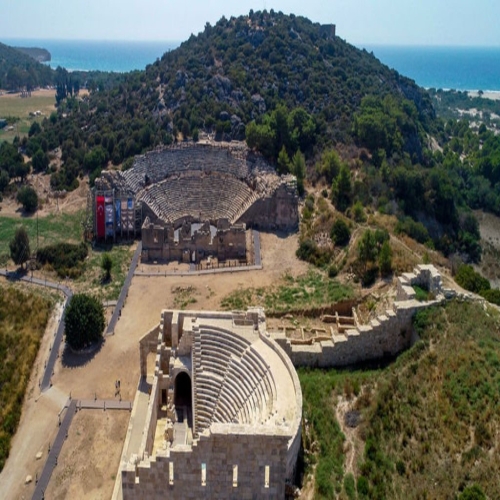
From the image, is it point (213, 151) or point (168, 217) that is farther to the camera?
point (213, 151)

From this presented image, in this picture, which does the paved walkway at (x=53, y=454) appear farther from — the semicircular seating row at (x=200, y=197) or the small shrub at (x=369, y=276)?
the semicircular seating row at (x=200, y=197)

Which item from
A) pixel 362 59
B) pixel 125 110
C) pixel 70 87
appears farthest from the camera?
pixel 70 87

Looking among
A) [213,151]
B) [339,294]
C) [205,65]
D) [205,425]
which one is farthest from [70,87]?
→ [205,425]

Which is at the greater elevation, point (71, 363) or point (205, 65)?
point (205, 65)

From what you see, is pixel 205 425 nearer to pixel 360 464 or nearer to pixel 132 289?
pixel 360 464

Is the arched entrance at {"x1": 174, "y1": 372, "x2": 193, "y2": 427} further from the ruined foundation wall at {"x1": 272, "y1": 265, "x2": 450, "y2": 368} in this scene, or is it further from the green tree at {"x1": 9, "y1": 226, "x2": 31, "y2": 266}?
the green tree at {"x1": 9, "y1": 226, "x2": 31, "y2": 266}

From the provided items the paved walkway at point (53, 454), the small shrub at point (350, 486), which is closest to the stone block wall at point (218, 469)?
the small shrub at point (350, 486)

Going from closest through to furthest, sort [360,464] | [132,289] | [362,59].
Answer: [360,464], [132,289], [362,59]

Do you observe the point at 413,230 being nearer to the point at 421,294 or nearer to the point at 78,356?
the point at 421,294

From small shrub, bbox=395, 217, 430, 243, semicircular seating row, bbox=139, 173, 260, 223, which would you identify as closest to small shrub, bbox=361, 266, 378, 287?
small shrub, bbox=395, 217, 430, 243
